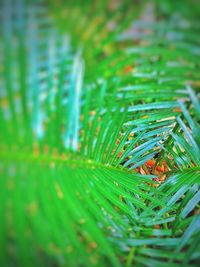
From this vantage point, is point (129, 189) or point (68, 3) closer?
point (129, 189)

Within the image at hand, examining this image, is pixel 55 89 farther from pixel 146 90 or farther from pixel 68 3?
pixel 68 3

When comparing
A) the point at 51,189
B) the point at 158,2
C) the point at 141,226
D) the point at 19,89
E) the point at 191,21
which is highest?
the point at 158,2

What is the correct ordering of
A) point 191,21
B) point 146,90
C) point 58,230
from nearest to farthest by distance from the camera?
point 58,230, point 146,90, point 191,21

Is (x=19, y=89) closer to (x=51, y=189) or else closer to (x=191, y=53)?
(x=51, y=189)

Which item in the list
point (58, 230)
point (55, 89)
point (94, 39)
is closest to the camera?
point (58, 230)

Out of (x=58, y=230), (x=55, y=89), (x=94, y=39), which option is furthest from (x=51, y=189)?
(x=94, y=39)

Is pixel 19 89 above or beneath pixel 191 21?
beneath
